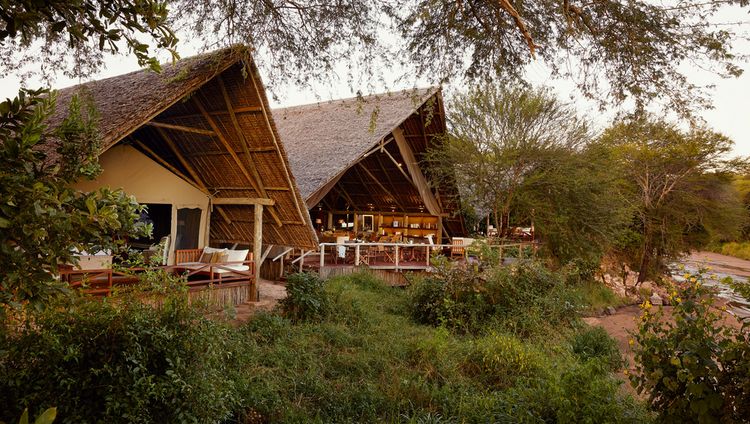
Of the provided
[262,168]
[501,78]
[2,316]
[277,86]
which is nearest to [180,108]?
[262,168]

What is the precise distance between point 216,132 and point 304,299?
3807 millimetres

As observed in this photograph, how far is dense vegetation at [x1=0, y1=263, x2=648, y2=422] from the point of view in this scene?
4.00 metres

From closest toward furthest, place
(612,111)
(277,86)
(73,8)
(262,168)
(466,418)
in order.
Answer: (73,8) < (466,418) < (612,111) < (277,86) < (262,168)

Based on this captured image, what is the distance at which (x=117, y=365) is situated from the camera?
4082 millimetres

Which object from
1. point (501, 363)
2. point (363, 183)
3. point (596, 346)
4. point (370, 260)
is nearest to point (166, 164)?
point (370, 260)

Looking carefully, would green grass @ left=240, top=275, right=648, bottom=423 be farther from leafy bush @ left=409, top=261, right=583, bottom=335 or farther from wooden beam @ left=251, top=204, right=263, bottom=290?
wooden beam @ left=251, top=204, right=263, bottom=290

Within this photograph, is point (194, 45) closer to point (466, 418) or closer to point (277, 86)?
point (277, 86)

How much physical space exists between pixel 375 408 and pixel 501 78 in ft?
14.3

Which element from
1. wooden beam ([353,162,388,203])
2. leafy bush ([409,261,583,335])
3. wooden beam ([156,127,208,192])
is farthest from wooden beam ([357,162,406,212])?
leafy bush ([409,261,583,335])

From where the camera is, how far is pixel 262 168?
9.50 meters

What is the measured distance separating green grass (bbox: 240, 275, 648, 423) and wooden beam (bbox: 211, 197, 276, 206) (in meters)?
2.58

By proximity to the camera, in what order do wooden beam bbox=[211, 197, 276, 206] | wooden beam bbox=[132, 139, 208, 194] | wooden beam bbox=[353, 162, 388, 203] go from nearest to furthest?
wooden beam bbox=[211, 197, 276, 206] → wooden beam bbox=[132, 139, 208, 194] → wooden beam bbox=[353, 162, 388, 203]

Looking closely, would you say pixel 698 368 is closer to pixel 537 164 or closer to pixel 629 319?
pixel 629 319

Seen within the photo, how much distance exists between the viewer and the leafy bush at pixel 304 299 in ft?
26.9
